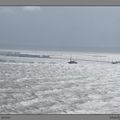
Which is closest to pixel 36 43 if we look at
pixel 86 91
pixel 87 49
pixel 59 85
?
pixel 87 49

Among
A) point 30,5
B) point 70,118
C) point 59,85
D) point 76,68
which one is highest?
point 76,68

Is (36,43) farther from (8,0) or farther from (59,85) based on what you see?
(59,85)

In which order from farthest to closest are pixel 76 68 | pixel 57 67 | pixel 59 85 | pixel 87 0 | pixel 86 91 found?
pixel 57 67, pixel 76 68, pixel 59 85, pixel 86 91, pixel 87 0

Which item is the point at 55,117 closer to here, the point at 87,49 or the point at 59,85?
the point at 87,49

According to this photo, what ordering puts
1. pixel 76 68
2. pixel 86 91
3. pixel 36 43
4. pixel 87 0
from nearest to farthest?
pixel 87 0 < pixel 36 43 < pixel 86 91 < pixel 76 68

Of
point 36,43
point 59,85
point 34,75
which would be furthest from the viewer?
point 34,75

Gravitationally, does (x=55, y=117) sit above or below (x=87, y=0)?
below

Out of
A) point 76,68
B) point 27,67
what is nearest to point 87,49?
point 76,68

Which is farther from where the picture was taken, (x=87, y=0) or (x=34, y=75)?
(x=34, y=75)

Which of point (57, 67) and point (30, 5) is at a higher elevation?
point (57, 67)
